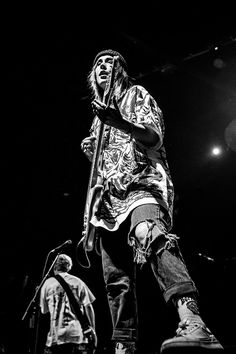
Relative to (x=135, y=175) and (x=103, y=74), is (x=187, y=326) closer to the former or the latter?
(x=135, y=175)

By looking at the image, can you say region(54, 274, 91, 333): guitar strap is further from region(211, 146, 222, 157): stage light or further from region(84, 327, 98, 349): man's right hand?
region(211, 146, 222, 157): stage light

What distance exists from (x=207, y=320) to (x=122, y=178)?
5612 mm

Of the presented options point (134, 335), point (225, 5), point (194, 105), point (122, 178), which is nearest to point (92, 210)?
point (122, 178)

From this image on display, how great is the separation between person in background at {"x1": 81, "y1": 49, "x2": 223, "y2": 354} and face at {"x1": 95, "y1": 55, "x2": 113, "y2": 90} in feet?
0.75

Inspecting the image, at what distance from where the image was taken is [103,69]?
8.17ft

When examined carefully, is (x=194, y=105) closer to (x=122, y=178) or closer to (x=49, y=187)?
(x=49, y=187)

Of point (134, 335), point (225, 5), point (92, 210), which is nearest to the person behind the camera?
point (134, 335)

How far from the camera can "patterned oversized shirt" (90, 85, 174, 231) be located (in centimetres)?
193

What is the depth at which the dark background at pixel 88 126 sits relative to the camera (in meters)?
5.20

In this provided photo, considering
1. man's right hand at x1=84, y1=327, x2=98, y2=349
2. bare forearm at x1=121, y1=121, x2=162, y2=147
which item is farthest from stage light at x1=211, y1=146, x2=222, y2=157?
bare forearm at x1=121, y1=121, x2=162, y2=147

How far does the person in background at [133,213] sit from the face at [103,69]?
0.23 meters

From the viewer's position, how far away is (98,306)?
9.35m

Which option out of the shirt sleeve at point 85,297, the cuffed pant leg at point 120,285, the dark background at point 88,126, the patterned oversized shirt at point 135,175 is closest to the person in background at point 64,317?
the shirt sleeve at point 85,297

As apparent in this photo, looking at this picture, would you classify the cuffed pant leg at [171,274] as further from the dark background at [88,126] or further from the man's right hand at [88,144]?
the dark background at [88,126]
